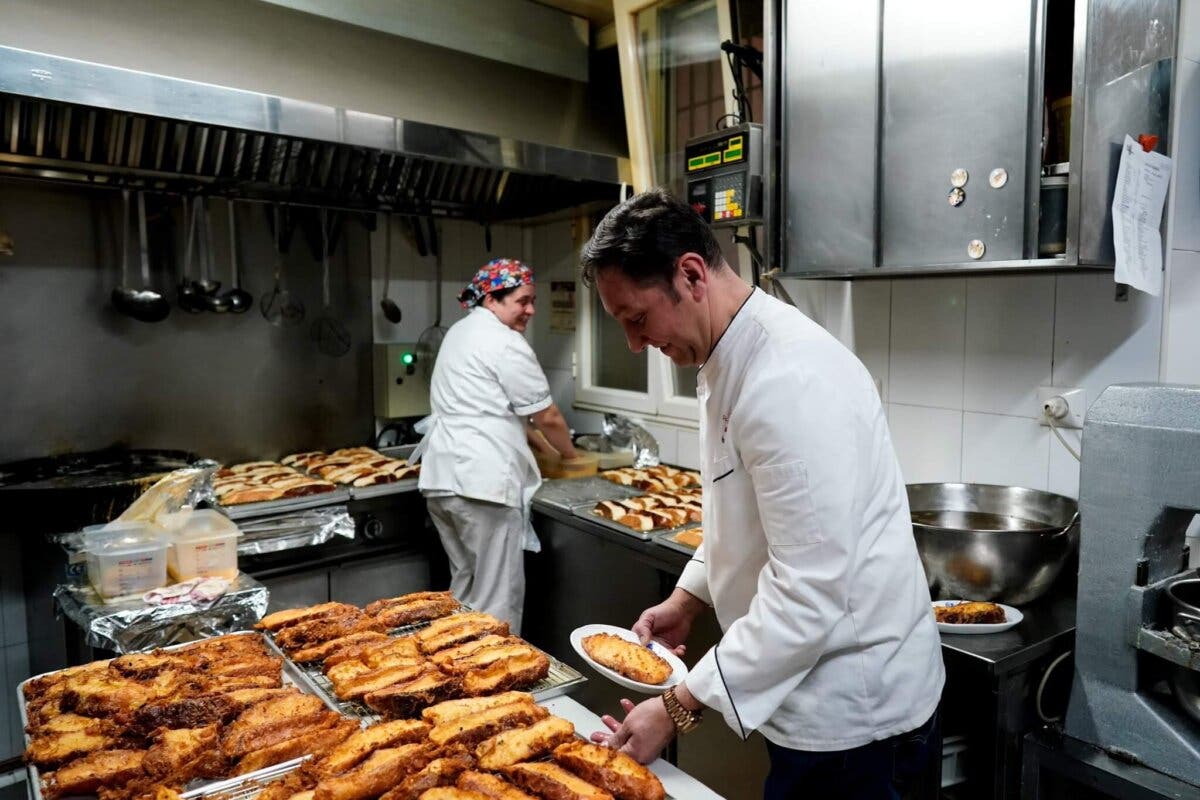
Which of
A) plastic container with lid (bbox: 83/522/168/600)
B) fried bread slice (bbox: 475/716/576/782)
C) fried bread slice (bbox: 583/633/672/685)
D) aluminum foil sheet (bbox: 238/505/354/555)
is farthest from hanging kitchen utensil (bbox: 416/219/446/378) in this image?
fried bread slice (bbox: 475/716/576/782)

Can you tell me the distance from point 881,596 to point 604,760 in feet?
1.78

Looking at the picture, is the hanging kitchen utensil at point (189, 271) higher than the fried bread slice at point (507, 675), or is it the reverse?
the hanging kitchen utensil at point (189, 271)

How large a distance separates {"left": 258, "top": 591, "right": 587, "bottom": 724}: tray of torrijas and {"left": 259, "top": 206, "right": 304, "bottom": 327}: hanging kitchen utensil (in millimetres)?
2222

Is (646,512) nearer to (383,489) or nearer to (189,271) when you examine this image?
(383,489)

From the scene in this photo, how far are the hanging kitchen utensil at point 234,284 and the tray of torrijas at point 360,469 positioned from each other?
71 centimetres

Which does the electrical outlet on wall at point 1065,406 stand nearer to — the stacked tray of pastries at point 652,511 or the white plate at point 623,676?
the stacked tray of pastries at point 652,511

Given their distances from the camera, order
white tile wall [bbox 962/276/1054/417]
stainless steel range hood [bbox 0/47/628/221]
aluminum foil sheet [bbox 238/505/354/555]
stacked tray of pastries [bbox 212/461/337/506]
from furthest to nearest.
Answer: stacked tray of pastries [bbox 212/461/337/506], aluminum foil sheet [bbox 238/505/354/555], stainless steel range hood [bbox 0/47/628/221], white tile wall [bbox 962/276/1054/417]

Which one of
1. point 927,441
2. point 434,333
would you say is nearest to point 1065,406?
point 927,441

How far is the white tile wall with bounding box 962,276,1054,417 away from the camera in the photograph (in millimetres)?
2279

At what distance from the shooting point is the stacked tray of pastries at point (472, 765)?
3.73ft

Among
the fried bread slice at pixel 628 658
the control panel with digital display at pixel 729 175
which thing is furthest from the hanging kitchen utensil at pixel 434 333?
the fried bread slice at pixel 628 658

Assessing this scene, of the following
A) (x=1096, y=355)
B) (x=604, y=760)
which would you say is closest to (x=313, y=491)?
(x=604, y=760)

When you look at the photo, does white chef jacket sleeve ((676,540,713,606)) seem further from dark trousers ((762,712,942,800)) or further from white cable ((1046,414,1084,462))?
white cable ((1046,414,1084,462))

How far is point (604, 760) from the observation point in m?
A: 1.19
